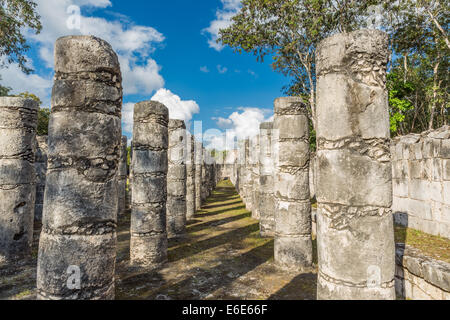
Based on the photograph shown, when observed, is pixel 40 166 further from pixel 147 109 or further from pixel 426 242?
pixel 426 242

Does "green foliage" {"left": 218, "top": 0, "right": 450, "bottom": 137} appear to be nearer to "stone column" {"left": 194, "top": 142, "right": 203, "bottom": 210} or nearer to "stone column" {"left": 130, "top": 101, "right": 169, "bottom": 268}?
"stone column" {"left": 194, "top": 142, "right": 203, "bottom": 210}

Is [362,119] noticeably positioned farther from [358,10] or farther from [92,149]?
[358,10]

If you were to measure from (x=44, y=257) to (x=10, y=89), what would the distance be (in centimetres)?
2447

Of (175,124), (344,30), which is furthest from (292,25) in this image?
(175,124)

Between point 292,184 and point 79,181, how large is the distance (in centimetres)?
481

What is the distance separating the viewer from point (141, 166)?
6.89 m

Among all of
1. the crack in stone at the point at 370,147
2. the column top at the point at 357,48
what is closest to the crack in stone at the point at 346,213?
the crack in stone at the point at 370,147

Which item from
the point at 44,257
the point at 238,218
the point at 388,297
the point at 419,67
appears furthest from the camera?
the point at 419,67

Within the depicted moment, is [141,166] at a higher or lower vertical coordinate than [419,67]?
lower

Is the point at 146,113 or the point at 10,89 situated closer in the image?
the point at 146,113

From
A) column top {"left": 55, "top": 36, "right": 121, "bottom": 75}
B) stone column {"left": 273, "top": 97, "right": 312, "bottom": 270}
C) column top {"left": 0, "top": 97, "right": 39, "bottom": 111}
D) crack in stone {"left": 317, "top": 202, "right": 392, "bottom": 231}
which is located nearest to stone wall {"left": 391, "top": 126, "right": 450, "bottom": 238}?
stone column {"left": 273, "top": 97, "right": 312, "bottom": 270}
